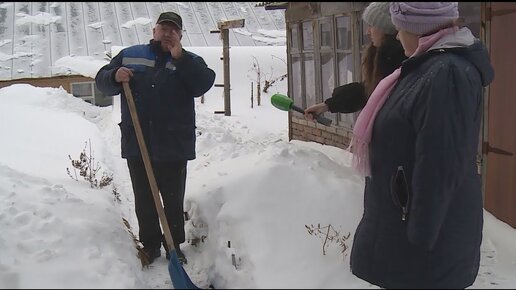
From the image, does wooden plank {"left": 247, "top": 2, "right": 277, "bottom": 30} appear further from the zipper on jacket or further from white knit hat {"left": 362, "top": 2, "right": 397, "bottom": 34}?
the zipper on jacket

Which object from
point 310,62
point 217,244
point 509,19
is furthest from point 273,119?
point 217,244

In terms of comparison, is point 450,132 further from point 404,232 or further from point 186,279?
point 186,279

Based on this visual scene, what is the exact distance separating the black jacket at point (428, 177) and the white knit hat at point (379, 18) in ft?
1.57

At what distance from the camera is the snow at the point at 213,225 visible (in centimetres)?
166

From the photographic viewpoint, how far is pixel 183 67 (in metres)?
3.21

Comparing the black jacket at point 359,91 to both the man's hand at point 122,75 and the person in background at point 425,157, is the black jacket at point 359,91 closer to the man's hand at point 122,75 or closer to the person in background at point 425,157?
the person in background at point 425,157

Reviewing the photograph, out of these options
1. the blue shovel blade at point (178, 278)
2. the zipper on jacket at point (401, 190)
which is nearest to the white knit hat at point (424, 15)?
the zipper on jacket at point (401, 190)

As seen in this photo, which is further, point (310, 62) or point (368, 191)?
point (310, 62)

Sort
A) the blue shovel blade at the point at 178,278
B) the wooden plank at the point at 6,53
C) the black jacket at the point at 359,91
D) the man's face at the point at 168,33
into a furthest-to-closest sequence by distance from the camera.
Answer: the wooden plank at the point at 6,53
the man's face at the point at 168,33
the black jacket at the point at 359,91
the blue shovel blade at the point at 178,278

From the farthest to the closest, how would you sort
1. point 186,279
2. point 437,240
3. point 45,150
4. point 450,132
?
1. point 45,150
2. point 186,279
3. point 437,240
4. point 450,132

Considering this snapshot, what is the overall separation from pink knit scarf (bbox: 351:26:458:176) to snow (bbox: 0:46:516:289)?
381 millimetres

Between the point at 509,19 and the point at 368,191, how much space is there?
2427 mm

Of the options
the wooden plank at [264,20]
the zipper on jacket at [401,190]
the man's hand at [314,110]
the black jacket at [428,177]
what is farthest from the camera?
the wooden plank at [264,20]

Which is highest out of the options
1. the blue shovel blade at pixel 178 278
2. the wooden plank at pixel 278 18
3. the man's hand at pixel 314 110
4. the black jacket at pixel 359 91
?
the wooden plank at pixel 278 18
